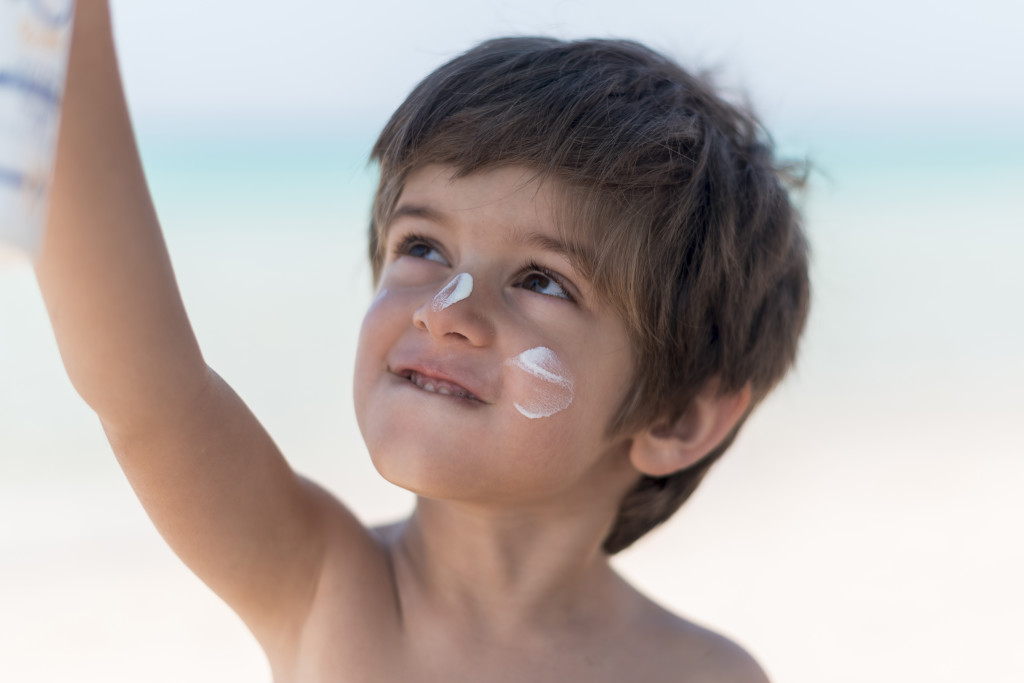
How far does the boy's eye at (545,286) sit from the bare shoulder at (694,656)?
736 mm

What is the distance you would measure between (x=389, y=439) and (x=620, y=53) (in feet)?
2.86

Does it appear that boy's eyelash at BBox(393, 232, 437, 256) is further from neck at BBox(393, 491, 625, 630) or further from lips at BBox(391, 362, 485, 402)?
neck at BBox(393, 491, 625, 630)

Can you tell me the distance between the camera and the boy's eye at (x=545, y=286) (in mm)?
1654

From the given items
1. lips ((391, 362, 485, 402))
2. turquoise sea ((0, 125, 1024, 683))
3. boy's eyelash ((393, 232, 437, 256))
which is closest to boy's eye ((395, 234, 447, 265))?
boy's eyelash ((393, 232, 437, 256))

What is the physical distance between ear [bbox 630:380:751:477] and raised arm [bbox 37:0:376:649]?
567mm

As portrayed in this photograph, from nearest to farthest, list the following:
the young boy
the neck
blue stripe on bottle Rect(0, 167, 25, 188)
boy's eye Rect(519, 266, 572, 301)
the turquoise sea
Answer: blue stripe on bottle Rect(0, 167, 25, 188) < the young boy < boy's eye Rect(519, 266, 572, 301) < the neck < the turquoise sea

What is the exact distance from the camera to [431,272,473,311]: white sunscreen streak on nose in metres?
1.57

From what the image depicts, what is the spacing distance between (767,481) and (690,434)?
2.53 meters

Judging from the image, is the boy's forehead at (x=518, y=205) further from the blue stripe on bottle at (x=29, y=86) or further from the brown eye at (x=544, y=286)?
the blue stripe on bottle at (x=29, y=86)

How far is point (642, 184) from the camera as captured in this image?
1.70m

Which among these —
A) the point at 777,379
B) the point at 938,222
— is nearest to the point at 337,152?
the point at 938,222

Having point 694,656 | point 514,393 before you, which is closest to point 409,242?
point 514,393

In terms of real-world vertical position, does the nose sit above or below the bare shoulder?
above

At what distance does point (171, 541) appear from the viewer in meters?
1.50
